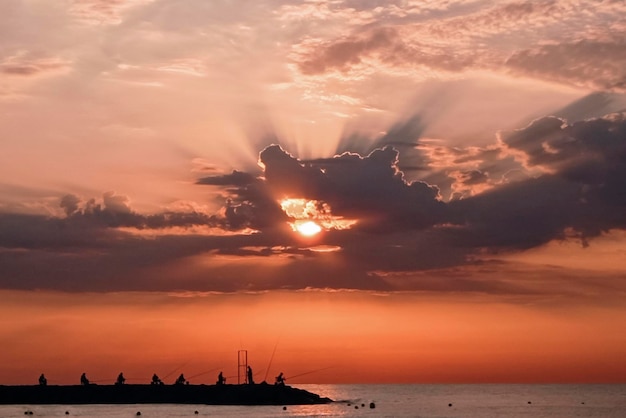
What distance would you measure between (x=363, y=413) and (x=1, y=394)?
5949 centimetres

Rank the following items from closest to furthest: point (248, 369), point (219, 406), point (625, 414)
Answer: point (248, 369), point (219, 406), point (625, 414)

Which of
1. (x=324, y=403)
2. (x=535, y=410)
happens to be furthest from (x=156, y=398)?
(x=535, y=410)

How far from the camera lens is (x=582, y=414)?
18388cm

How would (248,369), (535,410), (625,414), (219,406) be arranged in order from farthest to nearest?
(535,410) < (625,414) < (219,406) < (248,369)

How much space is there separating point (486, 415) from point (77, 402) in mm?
68369

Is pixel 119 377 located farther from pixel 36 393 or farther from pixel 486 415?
pixel 486 415

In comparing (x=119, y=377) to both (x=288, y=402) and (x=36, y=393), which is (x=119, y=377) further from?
(x=288, y=402)

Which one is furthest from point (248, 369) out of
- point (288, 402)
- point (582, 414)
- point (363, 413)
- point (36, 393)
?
point (582, 414)

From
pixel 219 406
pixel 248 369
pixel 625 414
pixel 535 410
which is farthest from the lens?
pixel 535 410

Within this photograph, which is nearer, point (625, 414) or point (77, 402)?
point (77, 402)

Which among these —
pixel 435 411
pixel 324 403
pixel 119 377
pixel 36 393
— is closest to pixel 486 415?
pixel 435 411

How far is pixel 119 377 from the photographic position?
6673 inches

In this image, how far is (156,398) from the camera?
170250 millimetres

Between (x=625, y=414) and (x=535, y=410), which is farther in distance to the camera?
(x=535, y=410)
